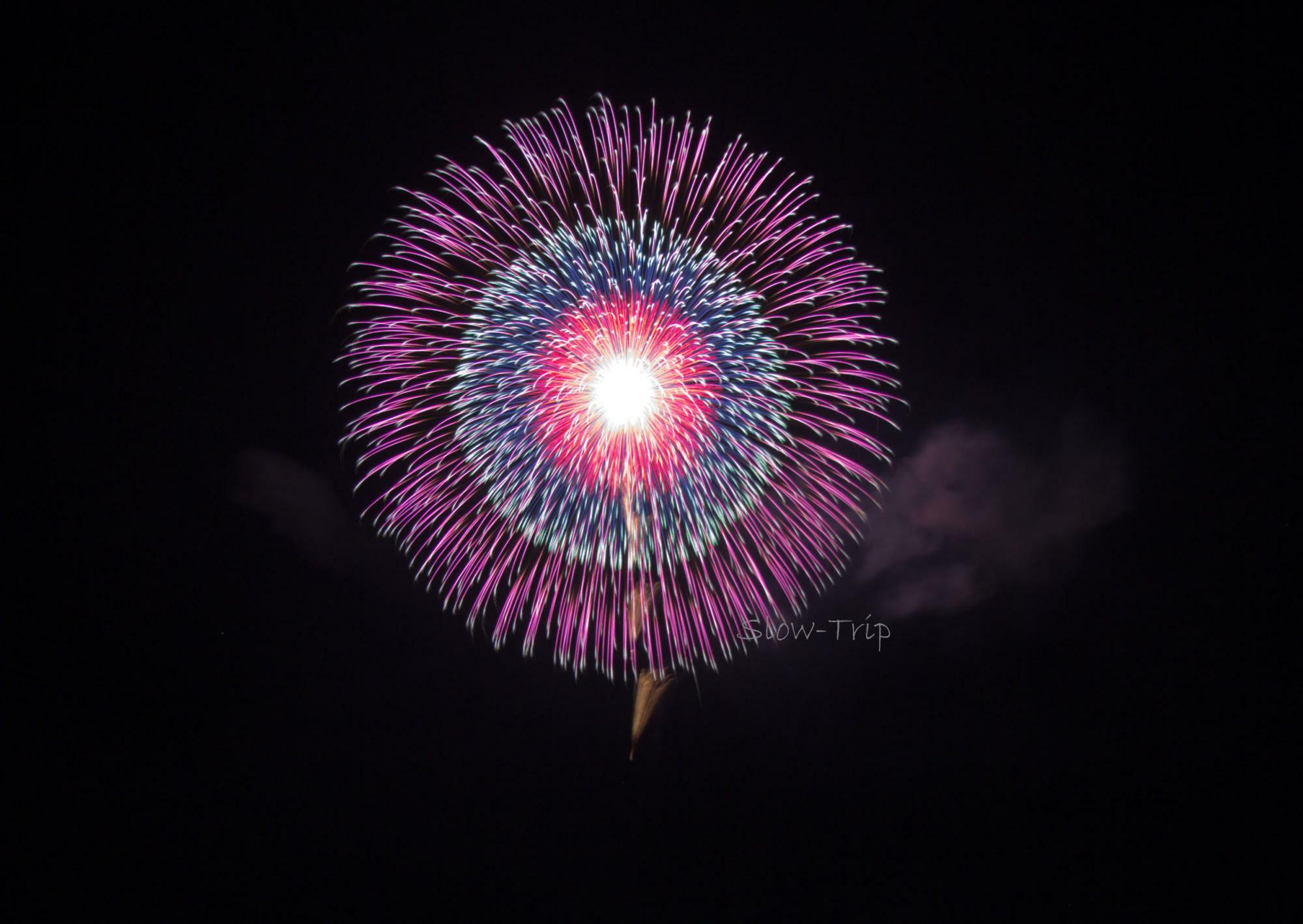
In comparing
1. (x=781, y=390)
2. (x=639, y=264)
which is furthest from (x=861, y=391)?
(x=639, y=264)

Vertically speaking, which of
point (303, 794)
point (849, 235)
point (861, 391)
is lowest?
point (303, 794)

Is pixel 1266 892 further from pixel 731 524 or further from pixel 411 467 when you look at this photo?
pixel 411 467

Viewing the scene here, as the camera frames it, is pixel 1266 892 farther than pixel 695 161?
Yes
